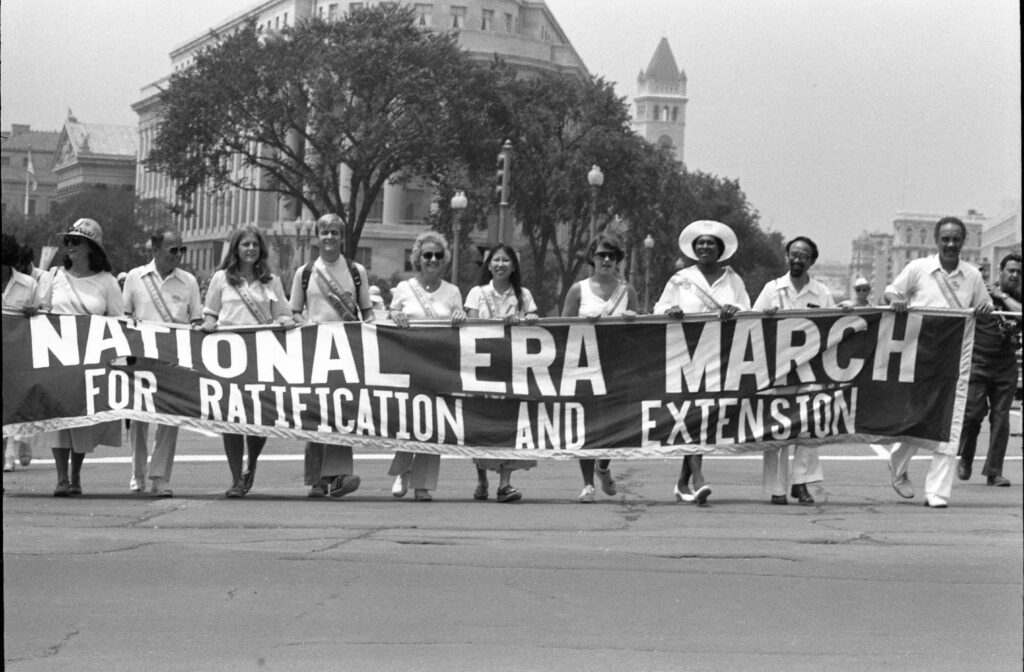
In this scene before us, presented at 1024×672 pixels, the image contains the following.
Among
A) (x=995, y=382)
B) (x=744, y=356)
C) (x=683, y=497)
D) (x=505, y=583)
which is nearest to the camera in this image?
(x=505, y=583)

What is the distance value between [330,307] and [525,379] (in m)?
1.41

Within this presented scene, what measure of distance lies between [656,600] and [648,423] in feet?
13.5

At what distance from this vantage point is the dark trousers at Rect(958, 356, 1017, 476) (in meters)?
12.6

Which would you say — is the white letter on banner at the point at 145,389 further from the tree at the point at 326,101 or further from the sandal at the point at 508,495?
the tree at the point at 326,101

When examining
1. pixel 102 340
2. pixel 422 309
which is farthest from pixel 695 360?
A: pixel 102 340

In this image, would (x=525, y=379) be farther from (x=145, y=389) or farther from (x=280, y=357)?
(x=145, y=389)

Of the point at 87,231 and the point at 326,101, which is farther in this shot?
the point at 326,101

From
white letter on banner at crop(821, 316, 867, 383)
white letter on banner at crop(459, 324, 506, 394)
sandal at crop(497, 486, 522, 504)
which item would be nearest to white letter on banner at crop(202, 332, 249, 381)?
white letter on banner at crop(459, 324, 506, 394)

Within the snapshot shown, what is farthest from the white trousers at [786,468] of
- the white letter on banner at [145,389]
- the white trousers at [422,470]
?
the white letter on banner at [145,389]

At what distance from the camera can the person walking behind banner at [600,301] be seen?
35.6 feet

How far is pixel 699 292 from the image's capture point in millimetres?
10930

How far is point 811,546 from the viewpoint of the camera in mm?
8523

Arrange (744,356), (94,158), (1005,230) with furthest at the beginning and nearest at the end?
(94,158) < (744,356) < (1005,230)

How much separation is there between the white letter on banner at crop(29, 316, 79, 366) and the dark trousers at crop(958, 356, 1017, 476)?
6646mm
